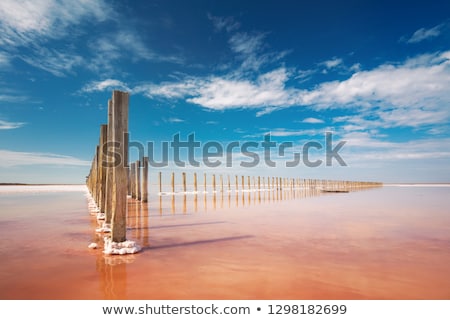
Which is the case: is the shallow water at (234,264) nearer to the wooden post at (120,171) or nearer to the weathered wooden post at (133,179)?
the wooden post at (120,171)

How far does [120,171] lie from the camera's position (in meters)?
4.82

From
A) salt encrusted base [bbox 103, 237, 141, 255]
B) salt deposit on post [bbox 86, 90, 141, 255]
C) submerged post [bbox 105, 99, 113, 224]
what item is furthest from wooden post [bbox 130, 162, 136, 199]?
salt encrusted base [bbox 103, 237, 141, 255]

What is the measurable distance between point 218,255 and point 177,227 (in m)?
2.89

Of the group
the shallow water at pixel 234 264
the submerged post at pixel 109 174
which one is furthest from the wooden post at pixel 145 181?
the submerged post at pixel 109 174

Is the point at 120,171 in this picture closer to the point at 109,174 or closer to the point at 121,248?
the point at 109,174

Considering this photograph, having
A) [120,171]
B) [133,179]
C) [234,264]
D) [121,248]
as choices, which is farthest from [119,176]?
[133,179]

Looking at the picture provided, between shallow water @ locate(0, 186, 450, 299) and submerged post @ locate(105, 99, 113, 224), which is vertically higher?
submerged post @ locate(105, 99, 113, 224)

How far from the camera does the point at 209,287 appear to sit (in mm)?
3020

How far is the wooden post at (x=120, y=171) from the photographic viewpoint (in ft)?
15.5

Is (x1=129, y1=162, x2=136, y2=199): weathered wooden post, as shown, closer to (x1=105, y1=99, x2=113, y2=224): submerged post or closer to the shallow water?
the shallow water

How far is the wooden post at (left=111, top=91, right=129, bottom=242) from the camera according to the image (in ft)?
15.5
